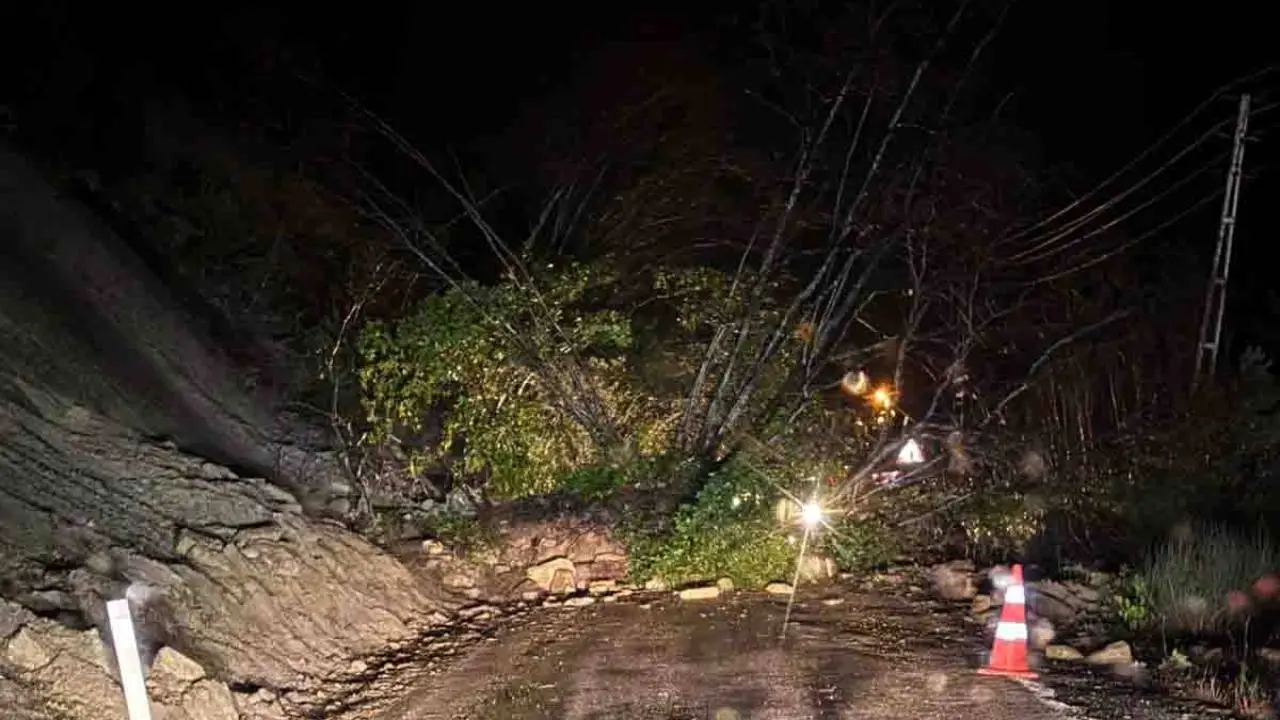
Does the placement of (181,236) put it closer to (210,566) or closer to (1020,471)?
(210,566)

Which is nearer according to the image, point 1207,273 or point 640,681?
point 640,681

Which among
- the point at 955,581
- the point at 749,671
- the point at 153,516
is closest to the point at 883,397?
the point at 955,581

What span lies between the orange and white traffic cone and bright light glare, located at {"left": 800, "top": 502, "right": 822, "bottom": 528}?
356 centimetres

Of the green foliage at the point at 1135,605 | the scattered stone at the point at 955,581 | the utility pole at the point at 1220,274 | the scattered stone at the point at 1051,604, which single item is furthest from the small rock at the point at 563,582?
the utility pole at the point at 1220,274

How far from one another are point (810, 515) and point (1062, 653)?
3.50m

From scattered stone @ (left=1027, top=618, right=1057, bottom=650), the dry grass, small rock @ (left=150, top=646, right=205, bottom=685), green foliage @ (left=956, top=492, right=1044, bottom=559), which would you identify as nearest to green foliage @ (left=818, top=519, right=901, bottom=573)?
green foliage @ (left=956, top=492, right=1044, bottom=559)

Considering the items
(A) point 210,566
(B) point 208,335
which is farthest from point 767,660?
(B) point 208,335

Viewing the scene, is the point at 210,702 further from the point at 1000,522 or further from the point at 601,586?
the point at 1000,522

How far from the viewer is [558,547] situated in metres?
11.2

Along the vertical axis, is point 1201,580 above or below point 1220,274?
below

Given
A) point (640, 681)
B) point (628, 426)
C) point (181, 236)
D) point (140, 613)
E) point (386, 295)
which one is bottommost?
point (640, 681)

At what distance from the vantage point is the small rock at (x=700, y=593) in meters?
10.3

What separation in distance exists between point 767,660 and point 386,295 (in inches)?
264

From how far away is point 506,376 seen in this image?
1200cm
